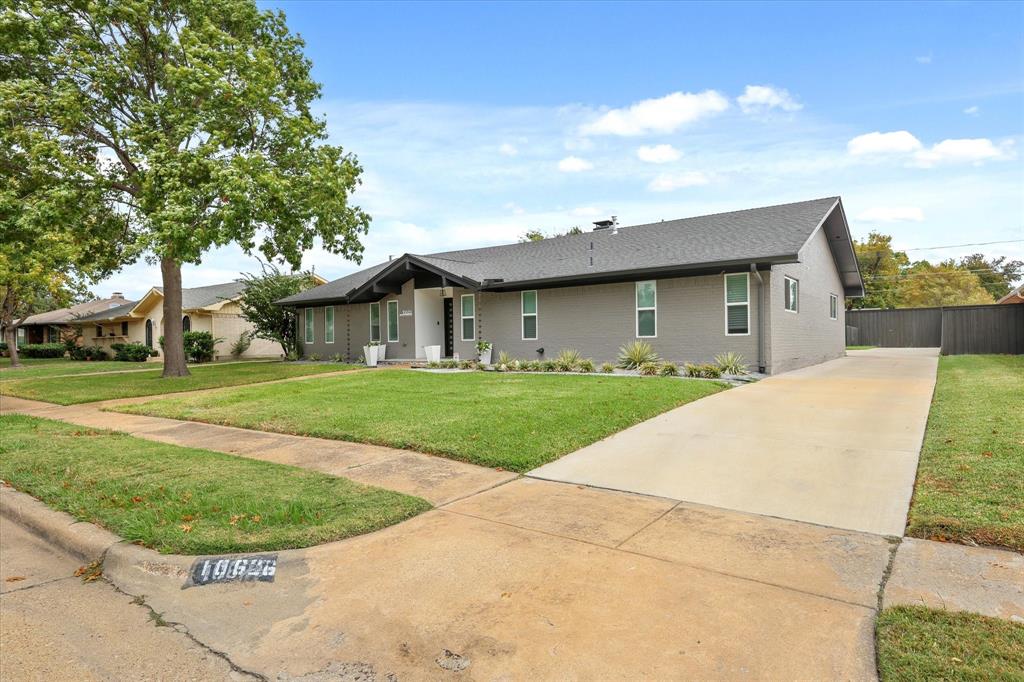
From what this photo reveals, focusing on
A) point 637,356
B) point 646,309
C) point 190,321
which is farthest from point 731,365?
point 190,321

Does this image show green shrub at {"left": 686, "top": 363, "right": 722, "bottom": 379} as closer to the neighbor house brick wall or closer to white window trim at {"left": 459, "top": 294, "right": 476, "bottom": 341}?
the neighbor house brick wall

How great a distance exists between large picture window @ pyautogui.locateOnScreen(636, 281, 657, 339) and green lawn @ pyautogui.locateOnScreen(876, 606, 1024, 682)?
13629mm

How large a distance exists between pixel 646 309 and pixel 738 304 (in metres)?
2.50

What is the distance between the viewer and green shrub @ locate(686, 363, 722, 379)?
13.7m

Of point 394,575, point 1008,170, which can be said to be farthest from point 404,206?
point 1008,170

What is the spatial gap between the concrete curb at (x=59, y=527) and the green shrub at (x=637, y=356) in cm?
1275

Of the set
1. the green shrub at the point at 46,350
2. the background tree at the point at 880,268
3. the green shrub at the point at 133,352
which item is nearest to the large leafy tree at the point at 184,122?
the green shrub at the point at 133,352

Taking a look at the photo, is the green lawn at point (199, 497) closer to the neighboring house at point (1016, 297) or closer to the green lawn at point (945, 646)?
the green lawn at point (945, 646)

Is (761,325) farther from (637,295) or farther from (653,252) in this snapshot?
(653,252)

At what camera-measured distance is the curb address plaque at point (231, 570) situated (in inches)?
148

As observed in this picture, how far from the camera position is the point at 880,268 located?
5250 cm

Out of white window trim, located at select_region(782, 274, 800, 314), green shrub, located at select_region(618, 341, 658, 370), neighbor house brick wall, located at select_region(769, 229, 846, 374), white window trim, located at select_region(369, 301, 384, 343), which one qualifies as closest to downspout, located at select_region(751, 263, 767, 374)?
neighbor house brick wall, located at select_region(769, 229, 846, 374)

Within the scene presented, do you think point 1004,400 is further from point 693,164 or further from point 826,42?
Answer: point 693,164

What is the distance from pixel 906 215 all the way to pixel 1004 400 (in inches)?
1868
